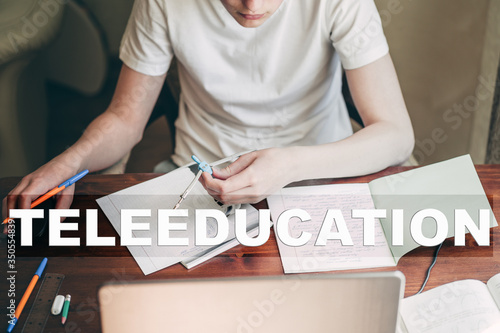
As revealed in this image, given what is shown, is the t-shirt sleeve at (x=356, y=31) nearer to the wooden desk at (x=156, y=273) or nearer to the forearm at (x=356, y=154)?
the forearm at (x=356, y=154)

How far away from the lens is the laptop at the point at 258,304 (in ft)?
1.94

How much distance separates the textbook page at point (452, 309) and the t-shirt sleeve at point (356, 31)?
55 cm

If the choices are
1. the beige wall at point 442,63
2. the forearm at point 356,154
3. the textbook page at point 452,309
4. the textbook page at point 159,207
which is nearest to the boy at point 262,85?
the forearm at point 356,154

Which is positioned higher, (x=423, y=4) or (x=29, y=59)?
(x=29, y=59)

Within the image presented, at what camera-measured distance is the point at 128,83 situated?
4.06 ft

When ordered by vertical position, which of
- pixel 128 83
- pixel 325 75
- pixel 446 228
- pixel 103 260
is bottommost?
pixel 446 228

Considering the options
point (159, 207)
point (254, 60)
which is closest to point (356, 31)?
point (254, 60)

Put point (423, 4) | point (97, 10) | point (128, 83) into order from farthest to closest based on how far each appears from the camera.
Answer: point (97, 10), point (423, 4), point (128, 83)

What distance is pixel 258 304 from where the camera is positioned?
1.99ft

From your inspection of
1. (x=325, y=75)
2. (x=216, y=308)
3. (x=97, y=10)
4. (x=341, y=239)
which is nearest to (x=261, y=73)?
(x=325, y=75)

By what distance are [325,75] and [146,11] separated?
1.50 ft

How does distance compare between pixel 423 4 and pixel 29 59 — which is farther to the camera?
pixel 29 59

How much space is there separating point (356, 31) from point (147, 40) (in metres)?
0.49

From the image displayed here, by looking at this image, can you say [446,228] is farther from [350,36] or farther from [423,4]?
[423,4]
